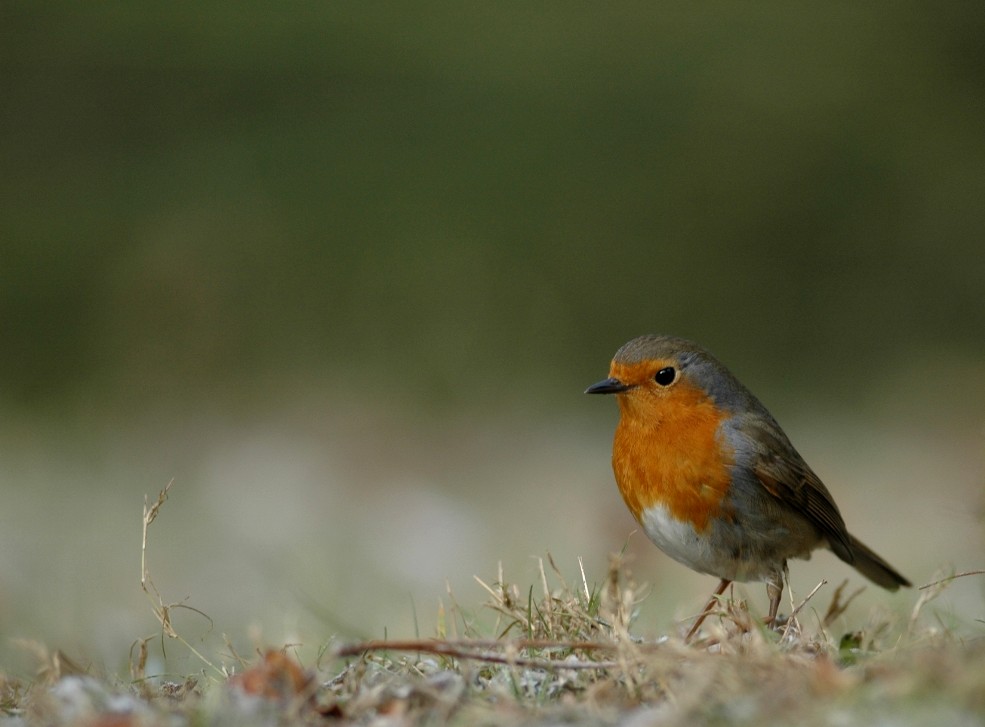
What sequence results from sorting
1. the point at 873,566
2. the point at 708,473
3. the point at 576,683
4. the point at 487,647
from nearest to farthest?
the point at 576,683, the point at 487,647, the point at 708,473, the point at 873,566

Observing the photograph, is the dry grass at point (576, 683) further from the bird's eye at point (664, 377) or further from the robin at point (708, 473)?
the bird's eye at point (664, 377)

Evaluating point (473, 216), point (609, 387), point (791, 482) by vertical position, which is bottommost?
point (791, 482)

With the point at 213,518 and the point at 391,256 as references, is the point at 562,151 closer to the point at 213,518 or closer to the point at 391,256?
the point at 391,256

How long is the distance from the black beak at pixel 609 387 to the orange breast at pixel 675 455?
32mm

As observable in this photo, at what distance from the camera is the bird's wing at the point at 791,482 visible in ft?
14.4

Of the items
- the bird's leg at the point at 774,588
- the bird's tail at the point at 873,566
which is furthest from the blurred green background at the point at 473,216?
the bird's leg at the point at 774,588

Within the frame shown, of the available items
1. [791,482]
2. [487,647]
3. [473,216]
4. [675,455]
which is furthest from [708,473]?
[473,216]

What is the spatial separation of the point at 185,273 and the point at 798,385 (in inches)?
189

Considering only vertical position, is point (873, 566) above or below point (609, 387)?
below

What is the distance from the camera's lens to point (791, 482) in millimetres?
4445

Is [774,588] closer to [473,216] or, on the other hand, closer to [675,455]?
[675,455]

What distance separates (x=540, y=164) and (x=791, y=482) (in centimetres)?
686

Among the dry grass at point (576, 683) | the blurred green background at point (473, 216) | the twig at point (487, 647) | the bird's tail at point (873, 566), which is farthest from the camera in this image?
the blurred green background at point (473, 216)

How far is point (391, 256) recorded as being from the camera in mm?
10609
